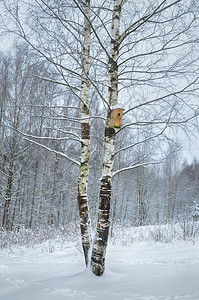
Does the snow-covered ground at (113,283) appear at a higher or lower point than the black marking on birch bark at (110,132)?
lower

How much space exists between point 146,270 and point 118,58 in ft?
10.8

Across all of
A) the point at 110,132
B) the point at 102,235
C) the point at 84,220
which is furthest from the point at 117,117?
the point at 84,220

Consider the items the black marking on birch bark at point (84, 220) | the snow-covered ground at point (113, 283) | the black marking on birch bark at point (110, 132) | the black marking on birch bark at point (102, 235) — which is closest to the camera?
the snow-covered ground at point (113, 283)

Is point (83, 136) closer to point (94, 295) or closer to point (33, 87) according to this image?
point (33, 87)

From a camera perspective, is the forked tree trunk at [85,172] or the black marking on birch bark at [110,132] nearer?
the black marking on birch bark at [110,132]

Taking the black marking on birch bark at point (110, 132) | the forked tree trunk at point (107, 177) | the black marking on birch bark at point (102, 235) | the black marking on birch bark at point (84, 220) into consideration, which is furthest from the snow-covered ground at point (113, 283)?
the black marking on birch bark at point (110, 132)

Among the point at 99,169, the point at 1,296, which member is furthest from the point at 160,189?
the point at 1,296

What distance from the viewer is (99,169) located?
12.5 m

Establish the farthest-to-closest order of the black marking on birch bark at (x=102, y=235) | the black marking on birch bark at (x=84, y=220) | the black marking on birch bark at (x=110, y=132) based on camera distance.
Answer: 1. the black marking on birch bark at (x=84, y=220)
2. the black marking on birch bark at (x=110, y=132)
3. the black marking on birch bark at (x=102, y=235)

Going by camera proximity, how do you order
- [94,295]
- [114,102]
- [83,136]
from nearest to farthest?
[94,295] < [114,102] < [83,136]

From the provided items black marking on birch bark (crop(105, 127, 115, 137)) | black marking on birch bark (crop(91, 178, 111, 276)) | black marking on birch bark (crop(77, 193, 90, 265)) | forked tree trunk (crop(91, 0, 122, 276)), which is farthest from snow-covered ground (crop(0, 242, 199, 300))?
black marking on birch bark (crop(105, 127, 115, 137))

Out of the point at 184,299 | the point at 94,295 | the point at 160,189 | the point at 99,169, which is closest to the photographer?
the point at 184,299

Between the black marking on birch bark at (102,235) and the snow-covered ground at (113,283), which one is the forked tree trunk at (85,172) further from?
the snow-covered ground at (113,283)

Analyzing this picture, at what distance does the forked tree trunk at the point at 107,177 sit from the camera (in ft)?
9.13
